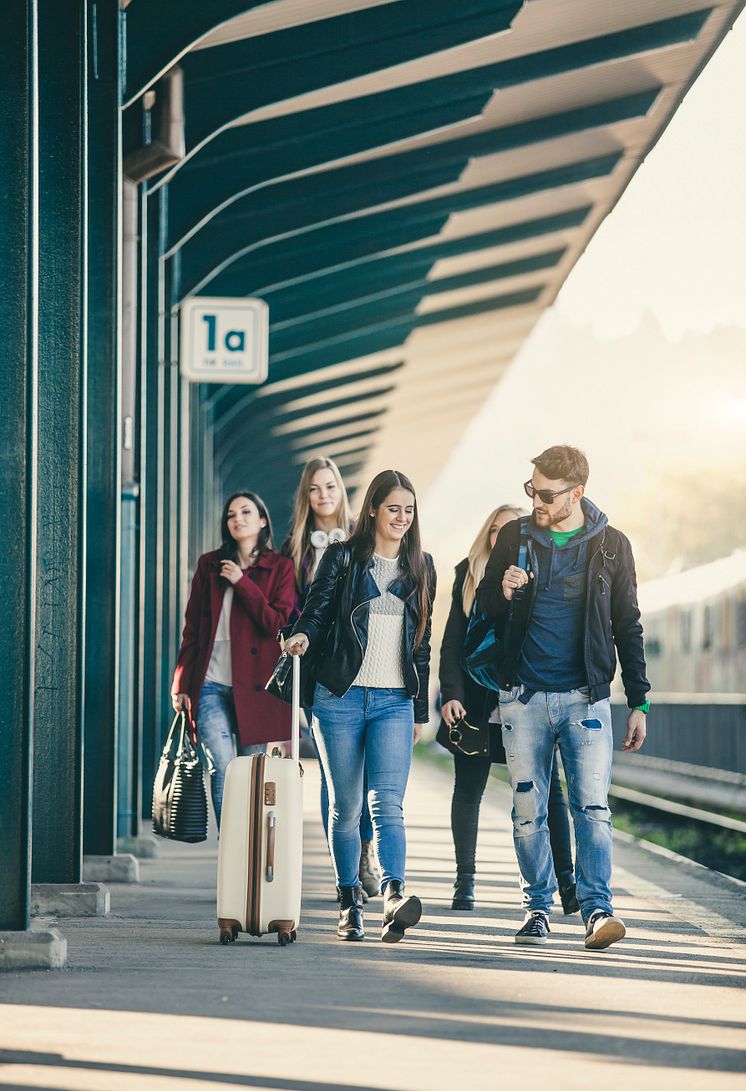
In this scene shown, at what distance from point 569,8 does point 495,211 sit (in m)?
6.36

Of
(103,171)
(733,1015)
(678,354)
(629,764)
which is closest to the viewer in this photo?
(733,1015)

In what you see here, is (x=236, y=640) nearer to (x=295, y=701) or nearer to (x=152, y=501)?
(x=295, y=701)

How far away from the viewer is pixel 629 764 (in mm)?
26031

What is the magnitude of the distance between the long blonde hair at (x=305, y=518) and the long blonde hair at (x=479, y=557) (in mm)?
610

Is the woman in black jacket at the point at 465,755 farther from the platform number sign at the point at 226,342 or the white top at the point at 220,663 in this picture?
the platform number sign at the point at 226,342

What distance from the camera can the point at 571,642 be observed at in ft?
22.9

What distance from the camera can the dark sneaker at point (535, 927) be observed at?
7.02m

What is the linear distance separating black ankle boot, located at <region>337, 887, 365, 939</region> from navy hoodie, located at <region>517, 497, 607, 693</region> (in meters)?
1.05

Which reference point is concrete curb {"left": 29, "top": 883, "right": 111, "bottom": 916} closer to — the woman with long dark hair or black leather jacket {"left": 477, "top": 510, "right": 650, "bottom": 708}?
the woman with long dark hair

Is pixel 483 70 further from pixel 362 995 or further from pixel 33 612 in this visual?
pixel 362 995

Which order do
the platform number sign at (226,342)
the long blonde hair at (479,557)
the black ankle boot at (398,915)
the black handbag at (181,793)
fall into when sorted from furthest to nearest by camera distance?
the platform number sign at (226,342) → the long blonde hair at (479,557) → the black handbag at (181,793) → the black ankle boot at (398,915)

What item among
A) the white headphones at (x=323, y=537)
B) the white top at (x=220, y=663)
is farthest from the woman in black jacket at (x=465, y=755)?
the white top at (x=220, y=663)

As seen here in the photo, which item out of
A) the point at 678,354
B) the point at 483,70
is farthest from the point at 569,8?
the point at 678,354

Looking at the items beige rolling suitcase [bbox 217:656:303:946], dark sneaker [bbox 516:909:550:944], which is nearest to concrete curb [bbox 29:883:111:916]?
beige rolling suitcase [bbox 217:656:303:946]
